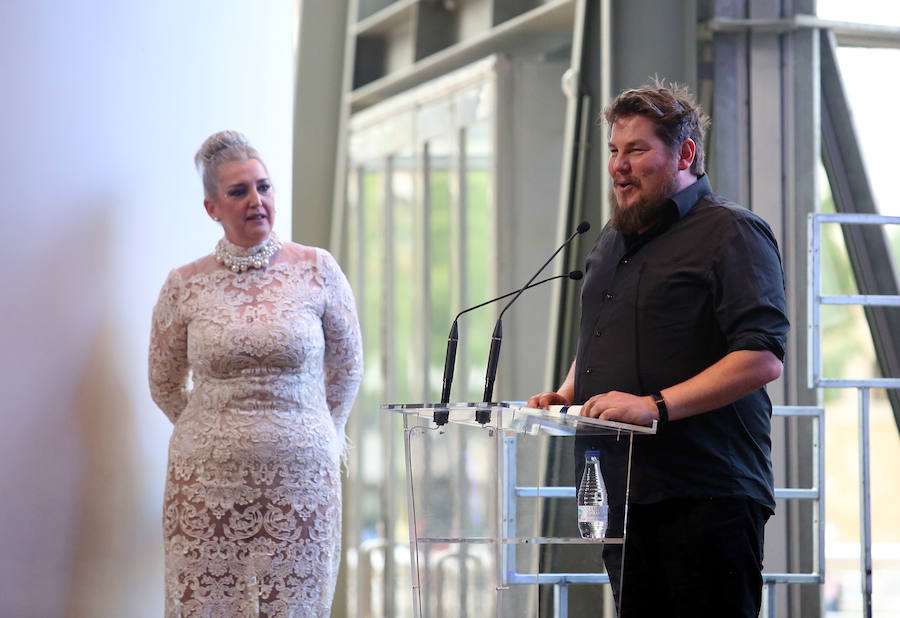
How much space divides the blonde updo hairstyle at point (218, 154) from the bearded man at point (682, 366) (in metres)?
1.23

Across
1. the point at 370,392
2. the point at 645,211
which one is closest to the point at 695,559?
the point at 645,211

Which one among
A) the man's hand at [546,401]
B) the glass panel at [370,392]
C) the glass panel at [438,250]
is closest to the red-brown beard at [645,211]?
the man's hand at [546,401]

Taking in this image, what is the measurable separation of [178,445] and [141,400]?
0.59 meters

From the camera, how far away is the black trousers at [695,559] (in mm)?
1997

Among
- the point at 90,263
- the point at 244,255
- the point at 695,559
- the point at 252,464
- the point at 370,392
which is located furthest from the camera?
the point at 370,392

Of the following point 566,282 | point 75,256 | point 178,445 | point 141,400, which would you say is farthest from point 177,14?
point 566,282

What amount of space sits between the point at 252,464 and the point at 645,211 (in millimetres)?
1326

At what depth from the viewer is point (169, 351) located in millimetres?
3131

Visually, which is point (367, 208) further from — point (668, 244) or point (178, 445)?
point (668, 244)

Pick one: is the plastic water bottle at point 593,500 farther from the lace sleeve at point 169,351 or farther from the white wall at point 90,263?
the white wall at point 90,263

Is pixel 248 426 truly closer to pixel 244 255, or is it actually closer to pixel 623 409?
pixel 244 255

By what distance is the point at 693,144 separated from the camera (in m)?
2.20

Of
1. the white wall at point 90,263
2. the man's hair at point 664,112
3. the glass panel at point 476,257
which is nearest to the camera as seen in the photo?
the man's hair at point 664,112

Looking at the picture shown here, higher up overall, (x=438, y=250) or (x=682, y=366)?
(x=438, y=250)
